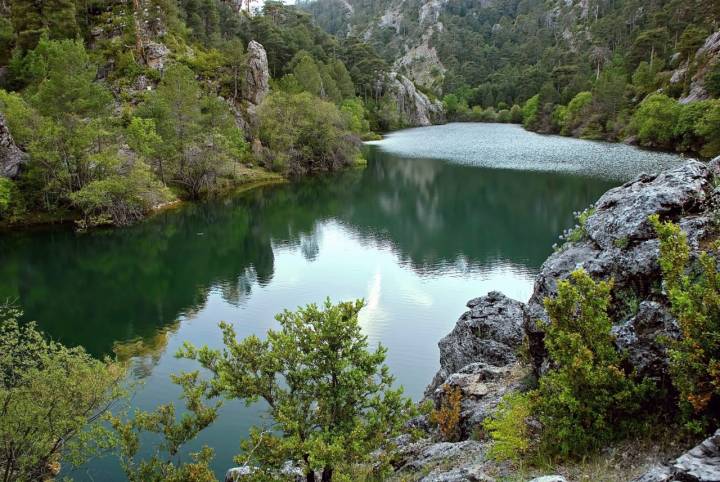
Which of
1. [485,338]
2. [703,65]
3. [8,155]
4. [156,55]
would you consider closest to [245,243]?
[8,155]

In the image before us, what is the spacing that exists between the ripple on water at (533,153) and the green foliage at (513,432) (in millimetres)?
58135

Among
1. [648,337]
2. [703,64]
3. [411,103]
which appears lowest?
[648,337]

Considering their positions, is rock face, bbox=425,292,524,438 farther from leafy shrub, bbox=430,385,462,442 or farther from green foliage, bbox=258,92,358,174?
green foliage, bbox=258,92,358,174

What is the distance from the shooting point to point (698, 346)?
812cm

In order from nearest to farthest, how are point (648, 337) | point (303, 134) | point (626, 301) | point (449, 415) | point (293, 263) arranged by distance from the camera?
point (648, 337), point (626, 301), point (449, 415), point (293, 263), point (303, 134)

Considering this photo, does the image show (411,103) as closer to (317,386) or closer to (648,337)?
(317,386)

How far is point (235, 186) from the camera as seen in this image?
2758 inches

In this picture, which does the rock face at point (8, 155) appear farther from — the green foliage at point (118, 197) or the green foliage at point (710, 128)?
the green foliage at point (710, 128)

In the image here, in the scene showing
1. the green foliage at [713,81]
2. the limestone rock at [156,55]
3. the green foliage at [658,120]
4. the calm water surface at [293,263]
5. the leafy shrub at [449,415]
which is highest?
the limestone rock at [156,55]

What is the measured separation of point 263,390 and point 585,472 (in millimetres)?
7490

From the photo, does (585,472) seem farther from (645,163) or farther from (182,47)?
(182,47)

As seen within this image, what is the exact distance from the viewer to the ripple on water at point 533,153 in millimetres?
70625

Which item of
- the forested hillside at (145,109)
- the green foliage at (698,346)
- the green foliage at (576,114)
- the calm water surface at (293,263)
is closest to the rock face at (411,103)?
the forested hillside at (145,109)

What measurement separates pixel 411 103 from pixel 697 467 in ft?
565
